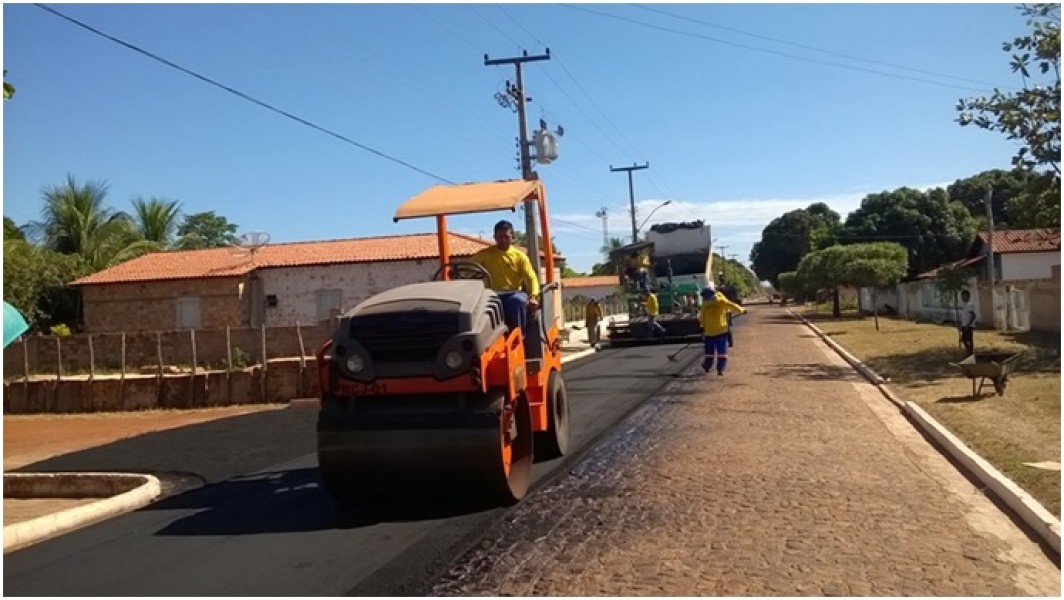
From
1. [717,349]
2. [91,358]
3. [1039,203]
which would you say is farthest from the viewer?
[91,358]

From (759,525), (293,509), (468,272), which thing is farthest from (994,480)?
(293,509)

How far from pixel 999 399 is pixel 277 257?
30727mm

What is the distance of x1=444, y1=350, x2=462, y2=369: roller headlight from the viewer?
7055 millimetres

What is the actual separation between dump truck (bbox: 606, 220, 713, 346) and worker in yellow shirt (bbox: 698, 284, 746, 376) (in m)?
10.8

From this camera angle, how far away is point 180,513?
803cm

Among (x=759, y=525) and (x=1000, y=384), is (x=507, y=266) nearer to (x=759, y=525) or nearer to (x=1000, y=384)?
(x=759, y=525)

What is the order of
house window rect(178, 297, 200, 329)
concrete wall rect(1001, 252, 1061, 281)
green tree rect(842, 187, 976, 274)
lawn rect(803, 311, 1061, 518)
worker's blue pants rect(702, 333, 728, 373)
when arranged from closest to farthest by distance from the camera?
1. lawn rect(803, 311, 1061, 518)
2. worker's blue pants rect(702, 333, 728, 373)
3. house window rect(178, 297, 200, 329)
4. concrete wall rect(1001, 252, 1061, 281)
5. green tree rect(842, 187, 976, 274)

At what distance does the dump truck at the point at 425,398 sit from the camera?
7004mm

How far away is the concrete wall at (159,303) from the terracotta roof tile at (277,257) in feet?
1.08

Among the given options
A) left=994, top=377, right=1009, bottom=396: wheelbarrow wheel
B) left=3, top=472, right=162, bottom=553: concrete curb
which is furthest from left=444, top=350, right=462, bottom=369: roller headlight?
left=994, top=377, right=1009, bottom=396: wheelbarrow wheel

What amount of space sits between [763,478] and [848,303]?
64239 mm

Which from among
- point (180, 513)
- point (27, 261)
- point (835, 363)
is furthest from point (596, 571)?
point (27, 261)

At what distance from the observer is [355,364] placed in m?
7.29

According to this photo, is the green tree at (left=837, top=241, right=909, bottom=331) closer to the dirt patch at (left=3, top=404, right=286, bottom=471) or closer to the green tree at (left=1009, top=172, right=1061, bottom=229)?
the green tree at (left=1009, top=172, right=1061, bottom=229)
